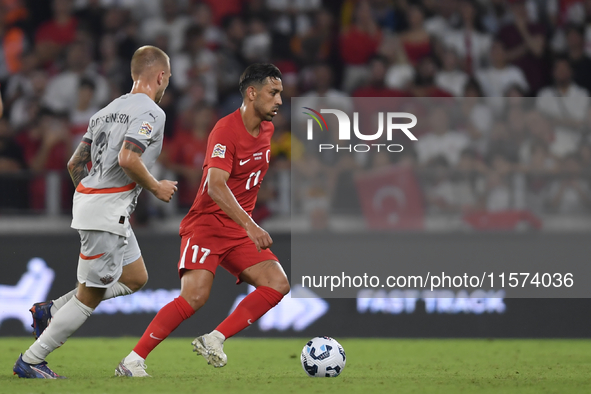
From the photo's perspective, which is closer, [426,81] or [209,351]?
[209,351]

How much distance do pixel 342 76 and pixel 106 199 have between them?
20.7 feet

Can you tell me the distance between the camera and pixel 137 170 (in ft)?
16.0

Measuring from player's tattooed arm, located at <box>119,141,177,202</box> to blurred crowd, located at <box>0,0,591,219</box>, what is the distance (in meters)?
3.72

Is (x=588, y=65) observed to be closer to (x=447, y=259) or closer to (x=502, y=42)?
(x=502, y=42)

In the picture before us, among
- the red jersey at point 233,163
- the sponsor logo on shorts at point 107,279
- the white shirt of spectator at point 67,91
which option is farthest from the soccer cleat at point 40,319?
the white shirt of spectator at point 67,91

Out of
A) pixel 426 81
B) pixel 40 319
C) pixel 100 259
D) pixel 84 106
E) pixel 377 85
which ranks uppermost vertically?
pixel 426 81

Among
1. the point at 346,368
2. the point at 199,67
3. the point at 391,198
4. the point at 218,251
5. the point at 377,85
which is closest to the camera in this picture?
the point at 218,251

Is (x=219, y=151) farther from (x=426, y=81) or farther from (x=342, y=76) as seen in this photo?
(x=342, y=76)

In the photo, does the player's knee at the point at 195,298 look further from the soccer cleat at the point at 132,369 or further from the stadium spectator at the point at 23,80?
the stadium spectator at the point at 23,80

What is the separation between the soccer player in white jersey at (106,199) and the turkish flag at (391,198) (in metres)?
3.84

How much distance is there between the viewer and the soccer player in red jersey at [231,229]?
5262mm

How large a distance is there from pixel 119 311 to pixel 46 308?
310cm

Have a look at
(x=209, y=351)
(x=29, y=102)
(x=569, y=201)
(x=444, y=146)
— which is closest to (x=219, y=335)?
(x=209, y=351)

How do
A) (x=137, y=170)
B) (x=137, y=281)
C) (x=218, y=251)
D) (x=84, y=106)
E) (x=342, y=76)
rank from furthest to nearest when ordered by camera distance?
(x=342, y=76)
(x=84, y=106)
(x=137, y=281)
(x=218, y=251)
(x=137, y=170)
